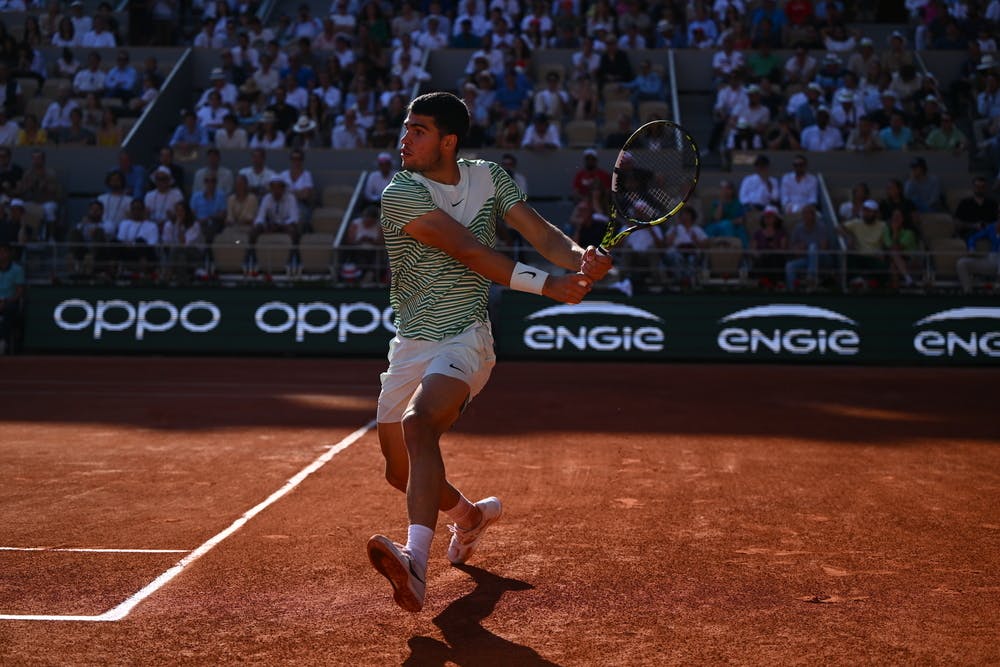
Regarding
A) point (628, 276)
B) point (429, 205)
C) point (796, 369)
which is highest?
point (429, 205)

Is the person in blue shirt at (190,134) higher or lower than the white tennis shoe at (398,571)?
higher

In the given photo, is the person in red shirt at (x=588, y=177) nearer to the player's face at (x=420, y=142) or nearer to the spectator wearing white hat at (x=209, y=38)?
the spectator wearing white hat at (x=209, y=38)

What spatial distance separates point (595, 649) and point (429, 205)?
1.91 m

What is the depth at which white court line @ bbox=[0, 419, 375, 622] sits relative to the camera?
176 inches

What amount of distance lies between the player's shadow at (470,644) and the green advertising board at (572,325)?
1206cm

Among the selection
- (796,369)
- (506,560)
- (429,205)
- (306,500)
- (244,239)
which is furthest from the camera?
(244,239)

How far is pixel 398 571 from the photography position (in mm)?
4309

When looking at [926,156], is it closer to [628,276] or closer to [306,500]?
[628,276]

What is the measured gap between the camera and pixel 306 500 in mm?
6863

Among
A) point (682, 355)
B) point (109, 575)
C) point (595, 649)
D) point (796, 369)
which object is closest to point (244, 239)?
point (682, 355)

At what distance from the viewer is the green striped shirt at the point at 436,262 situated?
16.4 ft

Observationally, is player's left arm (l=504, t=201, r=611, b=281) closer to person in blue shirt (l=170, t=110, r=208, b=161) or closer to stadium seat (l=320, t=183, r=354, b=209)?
stadium seat (l=320, t=183, r=354, b=209)

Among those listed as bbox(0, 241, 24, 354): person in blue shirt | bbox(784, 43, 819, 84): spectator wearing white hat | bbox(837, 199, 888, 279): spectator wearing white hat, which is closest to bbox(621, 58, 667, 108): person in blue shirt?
bbox(784, 43, 819, 84): spectator wearing white hat

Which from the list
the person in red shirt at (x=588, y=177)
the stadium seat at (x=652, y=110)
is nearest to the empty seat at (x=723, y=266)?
the person in red shirt at (x=588, y=177)
